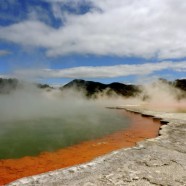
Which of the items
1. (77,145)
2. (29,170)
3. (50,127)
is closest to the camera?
(29,170)

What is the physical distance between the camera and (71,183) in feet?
21.4

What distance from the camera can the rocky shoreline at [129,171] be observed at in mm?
6507

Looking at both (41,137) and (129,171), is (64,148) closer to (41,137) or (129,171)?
(41,137)

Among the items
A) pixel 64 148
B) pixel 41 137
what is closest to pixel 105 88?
pixel 41 137

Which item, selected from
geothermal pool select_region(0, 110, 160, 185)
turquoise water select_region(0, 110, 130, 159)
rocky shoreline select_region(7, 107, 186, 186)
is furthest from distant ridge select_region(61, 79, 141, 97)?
rocky shoreline select_region(7, 107, 186, 186)

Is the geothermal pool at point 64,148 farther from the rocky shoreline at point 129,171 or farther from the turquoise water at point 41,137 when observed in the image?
the rocky shoreline at point 129,171

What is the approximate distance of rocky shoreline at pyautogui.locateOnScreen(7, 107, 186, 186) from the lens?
651cm

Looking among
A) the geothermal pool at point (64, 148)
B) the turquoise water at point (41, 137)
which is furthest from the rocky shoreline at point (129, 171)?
the turquoise water at point (41, 137)

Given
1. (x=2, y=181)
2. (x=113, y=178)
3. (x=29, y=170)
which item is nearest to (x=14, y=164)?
(x=29, y=170)

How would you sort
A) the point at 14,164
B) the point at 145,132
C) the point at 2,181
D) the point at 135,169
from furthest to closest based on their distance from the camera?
the point at 145,132 → the point at 14,164 → the point at 2,181 → the point at 135,169

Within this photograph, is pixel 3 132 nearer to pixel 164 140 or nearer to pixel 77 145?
pixel 77 145

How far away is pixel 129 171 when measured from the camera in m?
7.12

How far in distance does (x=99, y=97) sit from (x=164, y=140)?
50.8 metres

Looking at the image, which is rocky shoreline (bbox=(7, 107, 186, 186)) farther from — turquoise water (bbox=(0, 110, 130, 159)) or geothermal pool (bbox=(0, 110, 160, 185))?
turquoise water (bbox=(0, 110, 130, 159))
